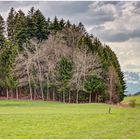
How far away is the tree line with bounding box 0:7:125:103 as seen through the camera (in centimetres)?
9744

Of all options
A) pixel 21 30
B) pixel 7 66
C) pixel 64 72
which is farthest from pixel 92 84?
pixel 21 30

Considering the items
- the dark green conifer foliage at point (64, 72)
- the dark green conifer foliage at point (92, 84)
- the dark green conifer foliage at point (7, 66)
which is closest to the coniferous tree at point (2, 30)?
the dark green conifer foliage at point (7, 66)

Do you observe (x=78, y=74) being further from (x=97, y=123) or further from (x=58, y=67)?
(x=97, y=123)

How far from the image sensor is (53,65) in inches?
3814

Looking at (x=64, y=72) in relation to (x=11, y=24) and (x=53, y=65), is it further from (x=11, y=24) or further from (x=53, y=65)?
(x=11, y=24)

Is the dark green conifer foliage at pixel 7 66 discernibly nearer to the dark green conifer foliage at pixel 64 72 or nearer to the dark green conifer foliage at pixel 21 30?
the dark green conifer foliage at pixel 21 30

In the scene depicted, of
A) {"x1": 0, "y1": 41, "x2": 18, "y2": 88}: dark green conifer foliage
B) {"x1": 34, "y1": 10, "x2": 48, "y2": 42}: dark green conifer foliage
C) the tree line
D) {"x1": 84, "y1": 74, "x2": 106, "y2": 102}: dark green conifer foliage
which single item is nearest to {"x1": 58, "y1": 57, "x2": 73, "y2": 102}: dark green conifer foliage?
the tree line

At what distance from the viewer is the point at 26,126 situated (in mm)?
35969

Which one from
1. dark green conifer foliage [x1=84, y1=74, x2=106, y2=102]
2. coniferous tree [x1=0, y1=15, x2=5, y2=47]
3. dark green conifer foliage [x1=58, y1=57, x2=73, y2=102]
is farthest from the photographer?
coniferous tree [x1=0, y1=15, x2=5, y2=47]

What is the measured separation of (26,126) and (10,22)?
80798 mm

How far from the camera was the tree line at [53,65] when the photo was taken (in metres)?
97.4

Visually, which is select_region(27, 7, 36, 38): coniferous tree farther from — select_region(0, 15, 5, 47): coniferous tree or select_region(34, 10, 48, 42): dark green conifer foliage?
select_region(0, 15, 5, 47): coniferous tree

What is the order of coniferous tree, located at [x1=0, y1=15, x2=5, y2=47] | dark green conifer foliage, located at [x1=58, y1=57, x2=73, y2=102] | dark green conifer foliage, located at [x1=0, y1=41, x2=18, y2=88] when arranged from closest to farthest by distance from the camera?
dark green conifer foliage, located at [x1=58, y1=57, x2=73, y2=102]
dark green conifer foliage, located at [x1=0, y1=41, x2=18, y2=88]
coniferous tree, located at [x1=0, y1=15, x2=5, y2=47]

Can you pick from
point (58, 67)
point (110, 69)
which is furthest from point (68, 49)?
point (110, 69)
